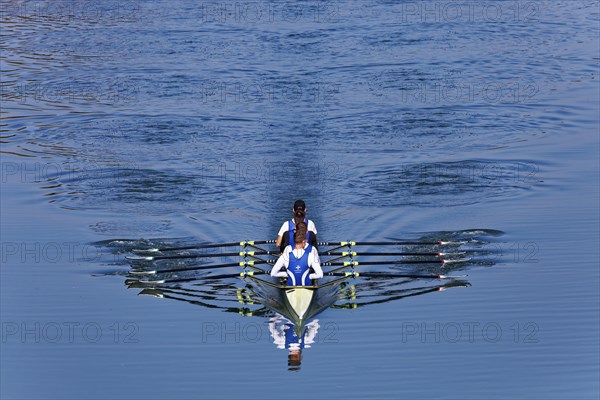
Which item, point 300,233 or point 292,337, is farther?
point 300,233

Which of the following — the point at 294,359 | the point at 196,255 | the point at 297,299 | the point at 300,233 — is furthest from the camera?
the point at 196,255

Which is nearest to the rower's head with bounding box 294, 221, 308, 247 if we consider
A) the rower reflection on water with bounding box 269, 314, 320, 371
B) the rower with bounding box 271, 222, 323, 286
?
the rower with bounding box 271, 222, 323, 286

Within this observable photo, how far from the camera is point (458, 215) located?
22953 millimetres

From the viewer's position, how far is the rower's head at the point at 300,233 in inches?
695

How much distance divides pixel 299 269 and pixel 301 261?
15 cm

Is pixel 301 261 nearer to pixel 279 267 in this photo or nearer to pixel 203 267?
pixel 279 267

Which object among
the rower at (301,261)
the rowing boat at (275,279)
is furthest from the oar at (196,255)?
the rower at (301,261)

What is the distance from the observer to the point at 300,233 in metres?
17.8

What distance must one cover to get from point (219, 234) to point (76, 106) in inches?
461

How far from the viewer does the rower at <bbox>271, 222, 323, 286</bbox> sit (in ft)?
58.4

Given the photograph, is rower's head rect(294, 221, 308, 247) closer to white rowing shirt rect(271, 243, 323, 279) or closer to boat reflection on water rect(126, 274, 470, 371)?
white rowing shirt rect(271, 243, 323, 279)

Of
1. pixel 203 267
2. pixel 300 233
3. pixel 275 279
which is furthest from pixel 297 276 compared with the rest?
pixel 203 267

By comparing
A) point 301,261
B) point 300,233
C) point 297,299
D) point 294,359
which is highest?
point 300,233

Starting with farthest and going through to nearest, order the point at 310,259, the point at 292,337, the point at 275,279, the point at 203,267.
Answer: the point at 203,267, the point at 275,279, the point at 310,259, the point at 292,337
